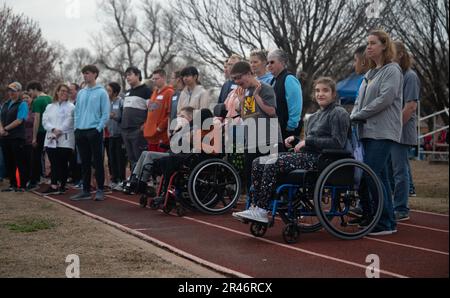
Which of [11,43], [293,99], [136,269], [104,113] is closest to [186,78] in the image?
[104,113]

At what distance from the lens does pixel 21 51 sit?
17.1 meters

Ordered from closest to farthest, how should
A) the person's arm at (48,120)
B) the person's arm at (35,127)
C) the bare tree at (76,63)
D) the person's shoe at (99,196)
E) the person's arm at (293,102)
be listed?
the person's arm at (293,102), the person's shoe at (99,196), the person's arm at (48,120), the person's arm at (35,127), the bare tree at (76,63)

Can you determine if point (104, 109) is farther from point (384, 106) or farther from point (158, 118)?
point (384, 106)

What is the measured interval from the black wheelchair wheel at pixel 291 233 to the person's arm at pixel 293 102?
205 cm

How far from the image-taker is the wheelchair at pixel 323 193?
5.73m

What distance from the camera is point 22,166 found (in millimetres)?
11297

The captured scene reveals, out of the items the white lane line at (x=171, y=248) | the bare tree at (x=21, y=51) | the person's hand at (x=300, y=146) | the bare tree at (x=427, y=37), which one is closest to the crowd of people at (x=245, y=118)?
the person's hand at (x=300, y=146)

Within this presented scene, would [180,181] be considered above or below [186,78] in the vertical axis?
below

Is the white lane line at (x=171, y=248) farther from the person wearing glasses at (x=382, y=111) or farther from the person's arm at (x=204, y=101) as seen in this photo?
the person's arm at (x=204, y=101)

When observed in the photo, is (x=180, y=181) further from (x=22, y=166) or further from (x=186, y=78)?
(x=22, y=166)

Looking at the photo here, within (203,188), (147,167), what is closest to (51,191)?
(147,167)

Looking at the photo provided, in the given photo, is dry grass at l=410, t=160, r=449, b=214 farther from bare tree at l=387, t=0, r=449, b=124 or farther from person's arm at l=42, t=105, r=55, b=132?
bare tree at l=387, t=0, r=449, b=124

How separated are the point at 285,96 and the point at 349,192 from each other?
1.98 meters
